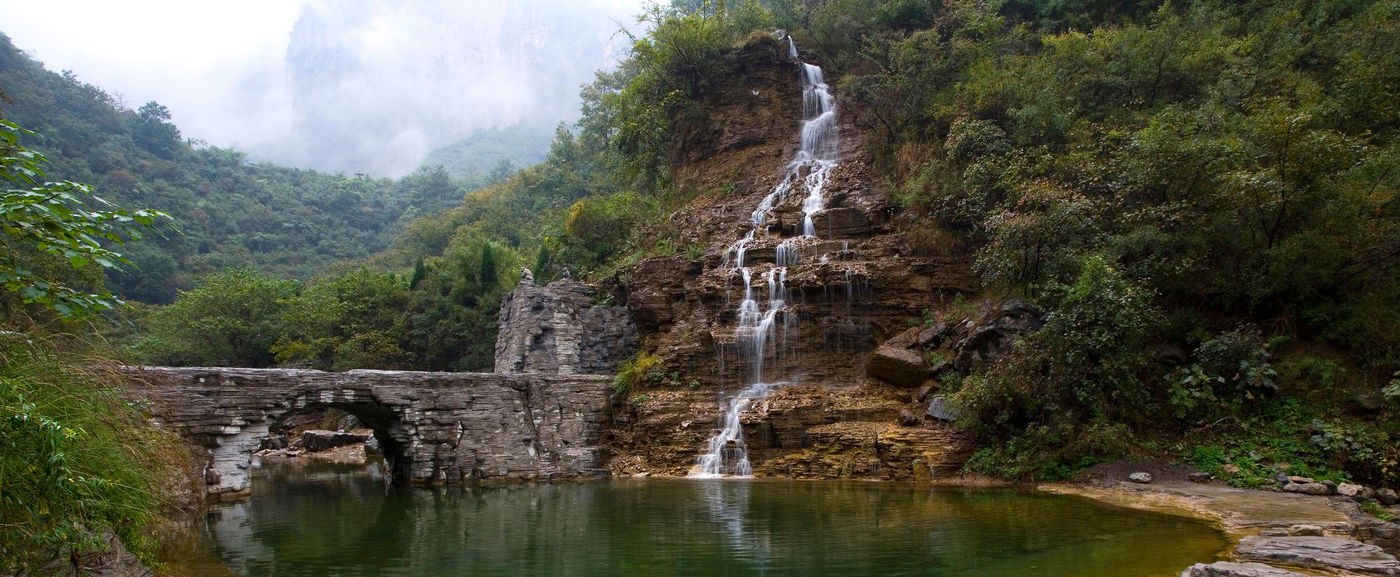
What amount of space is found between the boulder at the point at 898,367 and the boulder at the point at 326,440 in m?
18.3

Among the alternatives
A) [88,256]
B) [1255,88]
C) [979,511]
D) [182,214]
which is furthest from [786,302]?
[182,214]

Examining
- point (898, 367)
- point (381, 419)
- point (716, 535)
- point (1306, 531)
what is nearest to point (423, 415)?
point (381, 419)

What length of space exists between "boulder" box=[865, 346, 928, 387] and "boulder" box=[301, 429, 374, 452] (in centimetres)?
1826

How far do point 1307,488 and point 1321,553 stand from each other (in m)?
4.10

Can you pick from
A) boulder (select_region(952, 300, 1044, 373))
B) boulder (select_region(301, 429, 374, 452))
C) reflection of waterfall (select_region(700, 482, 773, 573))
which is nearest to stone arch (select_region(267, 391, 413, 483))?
reflection of waterfall (select_region(700, 482, 773, 573))

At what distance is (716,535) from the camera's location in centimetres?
816

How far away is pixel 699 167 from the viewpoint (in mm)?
24953

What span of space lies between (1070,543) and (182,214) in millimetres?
56765

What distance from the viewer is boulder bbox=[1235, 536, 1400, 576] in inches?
226

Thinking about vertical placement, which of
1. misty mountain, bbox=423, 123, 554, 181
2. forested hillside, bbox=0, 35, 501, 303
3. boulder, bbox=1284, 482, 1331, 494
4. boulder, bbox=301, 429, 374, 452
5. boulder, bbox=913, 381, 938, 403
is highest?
misty mountain, bbox=423, 123, 554, 181

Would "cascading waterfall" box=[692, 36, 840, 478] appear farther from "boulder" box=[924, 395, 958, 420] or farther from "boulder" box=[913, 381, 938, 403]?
"boulder" box=[924, 395, 958, 420]

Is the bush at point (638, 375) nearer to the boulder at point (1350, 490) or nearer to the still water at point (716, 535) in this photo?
the still water at point (716, 535)

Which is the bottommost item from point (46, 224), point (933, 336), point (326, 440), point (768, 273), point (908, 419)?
point (326, 440)

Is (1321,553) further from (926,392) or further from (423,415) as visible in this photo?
(423,415)
